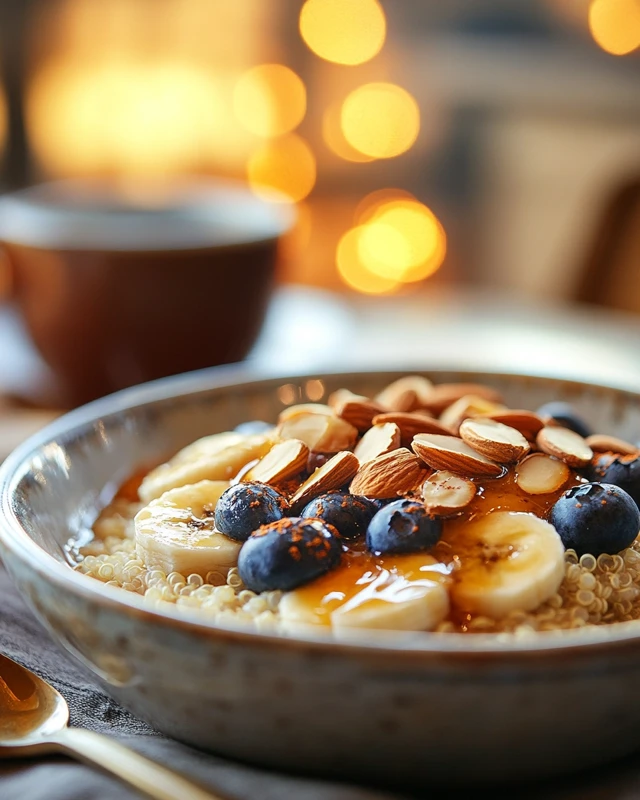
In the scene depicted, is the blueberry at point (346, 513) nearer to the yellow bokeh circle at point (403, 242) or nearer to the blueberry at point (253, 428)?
the blueberry at point (253, 428)

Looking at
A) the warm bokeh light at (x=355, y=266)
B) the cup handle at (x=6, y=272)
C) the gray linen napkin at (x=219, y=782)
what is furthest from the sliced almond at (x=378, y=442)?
the warm bokeh light at (x=355, y=266)

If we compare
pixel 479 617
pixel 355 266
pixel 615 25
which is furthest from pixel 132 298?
pixel 355 266

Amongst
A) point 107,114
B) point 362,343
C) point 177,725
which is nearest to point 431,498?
point 177,725

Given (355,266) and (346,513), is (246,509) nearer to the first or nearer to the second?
(346,513)

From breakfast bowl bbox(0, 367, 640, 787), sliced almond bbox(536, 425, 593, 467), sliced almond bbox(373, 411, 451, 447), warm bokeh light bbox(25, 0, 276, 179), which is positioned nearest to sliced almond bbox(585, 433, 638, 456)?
sliced almond bbox(536, 425, 593, 467)

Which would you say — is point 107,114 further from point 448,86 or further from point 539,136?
point 539,136
